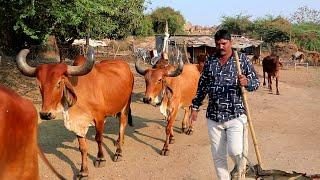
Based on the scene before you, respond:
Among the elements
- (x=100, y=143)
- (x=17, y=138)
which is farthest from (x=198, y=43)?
(x=17, y=138)

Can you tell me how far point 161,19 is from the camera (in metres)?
57.1

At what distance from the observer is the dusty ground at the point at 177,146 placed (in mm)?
7719

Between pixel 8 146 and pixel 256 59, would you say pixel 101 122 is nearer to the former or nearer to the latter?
pixel 8 146

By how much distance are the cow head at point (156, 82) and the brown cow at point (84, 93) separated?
605 millimetres

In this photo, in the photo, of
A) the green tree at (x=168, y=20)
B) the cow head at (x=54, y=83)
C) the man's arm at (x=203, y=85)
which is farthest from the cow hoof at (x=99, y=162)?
the green tree at (x=168, y=20)

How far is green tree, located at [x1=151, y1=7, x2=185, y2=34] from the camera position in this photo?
5659cm

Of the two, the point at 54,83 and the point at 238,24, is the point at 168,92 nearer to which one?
the point at 54,83

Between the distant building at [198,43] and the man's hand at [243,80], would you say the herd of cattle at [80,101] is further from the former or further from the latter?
the distant building at [198,43]

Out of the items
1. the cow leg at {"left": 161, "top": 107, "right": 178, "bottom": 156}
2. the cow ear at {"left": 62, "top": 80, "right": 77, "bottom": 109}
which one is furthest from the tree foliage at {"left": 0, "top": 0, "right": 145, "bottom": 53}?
the cow ear at {"left": 62, "top": 80, "right": 77, "bottom": 109}

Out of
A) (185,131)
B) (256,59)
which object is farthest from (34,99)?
(256,59)

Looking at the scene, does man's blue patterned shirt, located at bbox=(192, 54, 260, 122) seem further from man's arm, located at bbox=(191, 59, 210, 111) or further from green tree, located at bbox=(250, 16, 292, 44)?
green tree, located at bbox=(250, 16, 292, 44)

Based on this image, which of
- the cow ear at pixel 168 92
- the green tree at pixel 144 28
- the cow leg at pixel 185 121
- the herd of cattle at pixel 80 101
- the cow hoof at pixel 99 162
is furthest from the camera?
the green tree at pixel 144 28

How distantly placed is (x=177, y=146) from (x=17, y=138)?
232 inches

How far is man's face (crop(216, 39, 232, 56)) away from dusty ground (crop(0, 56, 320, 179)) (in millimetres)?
2774
